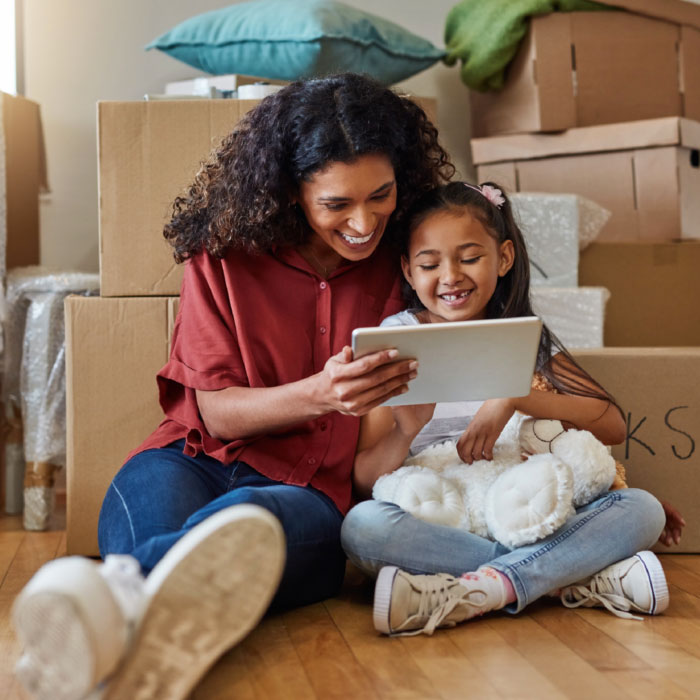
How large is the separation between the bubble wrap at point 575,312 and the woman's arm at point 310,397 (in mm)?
630

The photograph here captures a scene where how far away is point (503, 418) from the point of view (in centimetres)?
121

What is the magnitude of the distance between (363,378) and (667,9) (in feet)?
4.31

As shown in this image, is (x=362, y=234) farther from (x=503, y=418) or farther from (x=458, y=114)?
(x=458, y=114)

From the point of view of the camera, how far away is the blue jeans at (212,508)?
1.06m

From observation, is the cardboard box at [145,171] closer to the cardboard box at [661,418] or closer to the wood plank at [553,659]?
the cardboard box at [661,418]

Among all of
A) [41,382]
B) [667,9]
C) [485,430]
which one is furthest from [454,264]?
[667,9]

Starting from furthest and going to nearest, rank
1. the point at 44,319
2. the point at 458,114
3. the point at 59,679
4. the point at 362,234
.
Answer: the point at 458,114 → the point at 44,319 → the point at 362,234 → the point at 59,679

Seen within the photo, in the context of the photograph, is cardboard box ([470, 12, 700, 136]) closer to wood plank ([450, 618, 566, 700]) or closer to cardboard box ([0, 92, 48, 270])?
cardboard box ([0, 92, 48, 270])

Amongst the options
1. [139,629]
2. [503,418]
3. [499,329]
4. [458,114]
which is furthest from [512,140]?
[139,629]

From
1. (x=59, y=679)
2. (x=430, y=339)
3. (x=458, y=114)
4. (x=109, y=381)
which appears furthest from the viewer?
(x=458, y=114)

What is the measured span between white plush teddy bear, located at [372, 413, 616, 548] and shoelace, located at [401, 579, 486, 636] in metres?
0.09

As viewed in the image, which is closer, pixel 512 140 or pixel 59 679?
pixel 59 679

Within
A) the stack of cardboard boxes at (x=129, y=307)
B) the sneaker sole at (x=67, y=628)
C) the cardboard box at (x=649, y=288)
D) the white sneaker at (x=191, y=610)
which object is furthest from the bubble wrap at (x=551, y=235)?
the sneaker sole at (x=67, y=628)

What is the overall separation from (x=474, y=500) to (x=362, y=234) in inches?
14.2
